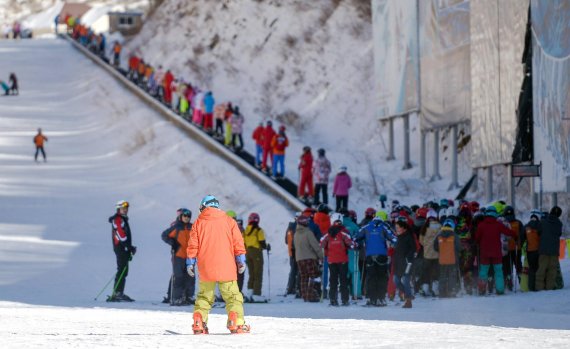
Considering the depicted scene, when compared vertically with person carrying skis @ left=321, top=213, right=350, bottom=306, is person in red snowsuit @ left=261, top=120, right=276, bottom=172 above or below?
above

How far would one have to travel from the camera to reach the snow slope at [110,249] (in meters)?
14.0

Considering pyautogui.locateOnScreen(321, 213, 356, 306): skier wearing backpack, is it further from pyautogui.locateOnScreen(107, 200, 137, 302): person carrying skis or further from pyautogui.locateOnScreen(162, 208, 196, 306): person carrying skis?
pyautogui.locateOnScreen(107, 200, 137, 302): person carrying skis

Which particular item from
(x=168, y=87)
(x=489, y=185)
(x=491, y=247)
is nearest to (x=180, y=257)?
(x=491, y=247)

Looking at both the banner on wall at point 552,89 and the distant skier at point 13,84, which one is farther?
the distant skier at point 13,84

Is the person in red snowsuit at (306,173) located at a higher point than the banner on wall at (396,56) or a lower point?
lower

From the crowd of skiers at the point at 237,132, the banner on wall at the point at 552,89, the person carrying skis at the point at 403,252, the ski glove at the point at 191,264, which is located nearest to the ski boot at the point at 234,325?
Result: the ski glove at the point at 191,264

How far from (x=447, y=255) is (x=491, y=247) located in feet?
2.40

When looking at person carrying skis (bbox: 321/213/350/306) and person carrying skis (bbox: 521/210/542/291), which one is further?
person carrying skis (bbox: 521/210/542/291)

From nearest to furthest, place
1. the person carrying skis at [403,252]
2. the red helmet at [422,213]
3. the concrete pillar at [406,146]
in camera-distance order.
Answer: the person carrying skis at [403,252]
the red helmet at [422,213]
the concrete pillar at [406,146]

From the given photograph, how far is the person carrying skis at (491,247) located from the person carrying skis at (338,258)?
7.64 ft

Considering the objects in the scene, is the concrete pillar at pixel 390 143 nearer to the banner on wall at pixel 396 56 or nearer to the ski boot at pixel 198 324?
the banner on wall at pixel 396 56

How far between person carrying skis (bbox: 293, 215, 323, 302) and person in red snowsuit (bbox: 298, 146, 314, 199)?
983 centimetres

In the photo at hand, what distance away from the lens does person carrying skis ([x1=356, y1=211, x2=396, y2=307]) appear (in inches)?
792

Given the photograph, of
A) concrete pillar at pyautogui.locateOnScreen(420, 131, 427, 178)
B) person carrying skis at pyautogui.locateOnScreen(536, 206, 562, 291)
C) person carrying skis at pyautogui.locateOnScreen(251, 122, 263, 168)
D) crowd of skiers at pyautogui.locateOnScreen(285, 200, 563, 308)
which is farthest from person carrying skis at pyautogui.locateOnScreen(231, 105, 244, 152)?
person carrying skis at pyautogui.locateOnScreen(536, 206, 562, 291)
